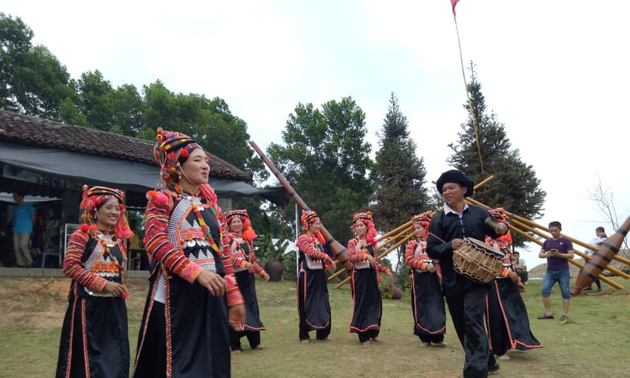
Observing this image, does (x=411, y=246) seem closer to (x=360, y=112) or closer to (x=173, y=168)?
(x=173, y=168)

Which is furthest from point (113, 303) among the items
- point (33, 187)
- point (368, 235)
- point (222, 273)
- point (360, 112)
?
point (360, 112)

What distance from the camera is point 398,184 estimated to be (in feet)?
97.0

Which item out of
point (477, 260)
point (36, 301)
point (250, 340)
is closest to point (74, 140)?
point (36, 301)

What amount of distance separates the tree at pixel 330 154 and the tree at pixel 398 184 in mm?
6522

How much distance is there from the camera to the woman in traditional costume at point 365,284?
8383mm

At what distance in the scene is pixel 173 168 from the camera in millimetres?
3633

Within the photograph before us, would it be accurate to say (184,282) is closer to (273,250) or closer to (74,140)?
(74,140)

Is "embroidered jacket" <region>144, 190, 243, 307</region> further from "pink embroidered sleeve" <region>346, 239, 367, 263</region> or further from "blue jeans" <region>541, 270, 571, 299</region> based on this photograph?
"blue jeans" <region>541, 270, 571, 299</region>

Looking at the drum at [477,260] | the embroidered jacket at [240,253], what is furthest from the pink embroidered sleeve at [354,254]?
the drum at [477,260]

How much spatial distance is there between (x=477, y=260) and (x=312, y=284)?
430 cm

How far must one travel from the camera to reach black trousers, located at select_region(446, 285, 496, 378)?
16.0ft

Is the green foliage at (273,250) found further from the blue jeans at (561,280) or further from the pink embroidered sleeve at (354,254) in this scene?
the pink embroidered sleeve at (354,254)

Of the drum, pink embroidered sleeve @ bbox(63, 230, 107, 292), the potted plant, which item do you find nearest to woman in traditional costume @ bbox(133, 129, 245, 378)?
pink embroidered sleeve @ bbox(63, 230, 107, 292)

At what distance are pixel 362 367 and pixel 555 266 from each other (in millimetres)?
6131
